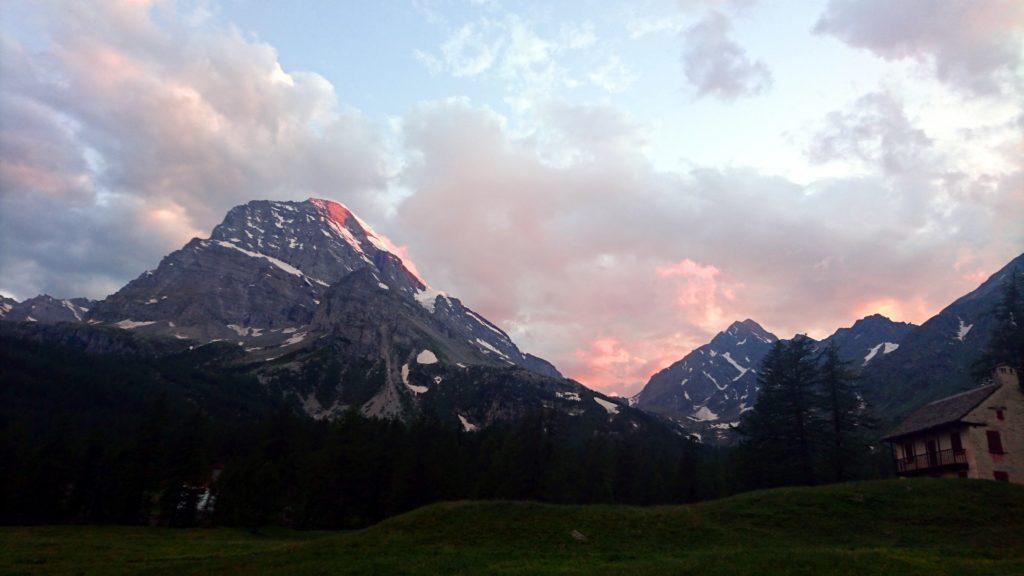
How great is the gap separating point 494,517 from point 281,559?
12.8 m

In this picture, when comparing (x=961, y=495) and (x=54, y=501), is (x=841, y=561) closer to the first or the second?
(x=961, y=495)

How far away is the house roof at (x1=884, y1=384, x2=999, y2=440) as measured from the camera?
51312 mm

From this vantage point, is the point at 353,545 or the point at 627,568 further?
the point at 353,545

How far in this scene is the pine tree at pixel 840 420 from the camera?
201 ft

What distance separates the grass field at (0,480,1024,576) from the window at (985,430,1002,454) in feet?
30.2

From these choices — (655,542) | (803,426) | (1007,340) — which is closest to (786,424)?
(803,426)

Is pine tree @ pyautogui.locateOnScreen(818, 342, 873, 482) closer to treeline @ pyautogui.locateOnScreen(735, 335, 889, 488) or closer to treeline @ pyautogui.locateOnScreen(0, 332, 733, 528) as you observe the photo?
treeline @ pyautogui.locateOnScreen(735, 335, 889, 488)

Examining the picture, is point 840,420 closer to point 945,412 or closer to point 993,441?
point 945,412

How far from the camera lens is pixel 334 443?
7950 cm

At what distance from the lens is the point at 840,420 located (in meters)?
63.0

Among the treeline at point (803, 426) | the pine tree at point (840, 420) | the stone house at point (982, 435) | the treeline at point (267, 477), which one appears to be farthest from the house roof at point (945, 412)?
the treeline at point (267, 477)

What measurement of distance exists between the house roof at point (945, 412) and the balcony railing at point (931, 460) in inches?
87.3

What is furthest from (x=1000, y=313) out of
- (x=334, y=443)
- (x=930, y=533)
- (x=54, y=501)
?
(x=54, y=501)

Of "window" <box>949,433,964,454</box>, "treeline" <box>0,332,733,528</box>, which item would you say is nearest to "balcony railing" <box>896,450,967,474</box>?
"window" <box>949,433,964,454</box>
